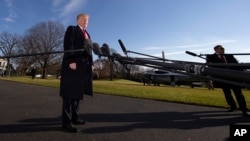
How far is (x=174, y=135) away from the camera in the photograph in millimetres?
4699

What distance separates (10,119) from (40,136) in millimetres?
1594

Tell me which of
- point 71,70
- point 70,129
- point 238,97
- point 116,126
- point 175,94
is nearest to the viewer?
point 70,129

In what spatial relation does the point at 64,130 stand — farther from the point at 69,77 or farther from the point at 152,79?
the point at 152,79

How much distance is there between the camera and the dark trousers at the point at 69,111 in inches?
196

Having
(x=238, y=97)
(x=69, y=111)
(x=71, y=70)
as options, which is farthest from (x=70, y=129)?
(x=238, y=97)

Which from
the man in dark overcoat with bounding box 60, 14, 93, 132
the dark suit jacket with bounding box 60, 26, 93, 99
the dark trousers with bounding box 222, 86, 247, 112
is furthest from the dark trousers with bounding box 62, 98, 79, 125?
the dark trousers with bounding box 222, 86, 247, 112

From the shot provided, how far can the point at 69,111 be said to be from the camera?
509cm

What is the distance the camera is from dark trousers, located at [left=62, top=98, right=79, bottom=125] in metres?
4.98

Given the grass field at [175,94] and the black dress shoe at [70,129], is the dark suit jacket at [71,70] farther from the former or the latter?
the grass field at [175,94]

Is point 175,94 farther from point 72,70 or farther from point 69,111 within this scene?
point 72,70

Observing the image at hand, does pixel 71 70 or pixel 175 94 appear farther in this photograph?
pixel 175 94

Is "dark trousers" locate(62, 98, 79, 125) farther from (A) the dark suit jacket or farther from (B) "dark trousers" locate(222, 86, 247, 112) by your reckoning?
(B) "dark trousers" locate(222, 86, 247, 112)

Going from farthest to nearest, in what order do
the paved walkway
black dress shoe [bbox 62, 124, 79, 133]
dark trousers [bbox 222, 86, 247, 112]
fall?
dark trousers [bbox 222, 86, 247, 112], black dress shoe [bbox 62, 124, 79, 133], the paved walkway

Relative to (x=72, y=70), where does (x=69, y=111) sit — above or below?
below
